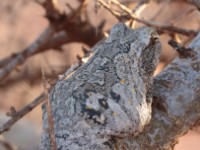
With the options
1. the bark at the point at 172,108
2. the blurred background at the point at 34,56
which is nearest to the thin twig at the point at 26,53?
the blurred background at the point at 34,56

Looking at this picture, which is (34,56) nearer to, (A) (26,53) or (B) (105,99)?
(A) (26,53)

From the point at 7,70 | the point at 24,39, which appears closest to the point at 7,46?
the point at 24,39

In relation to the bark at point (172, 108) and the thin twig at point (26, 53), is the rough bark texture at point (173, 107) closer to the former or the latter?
the bark at point (172, 108)

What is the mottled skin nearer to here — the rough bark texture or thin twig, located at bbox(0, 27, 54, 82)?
the rough bark texture

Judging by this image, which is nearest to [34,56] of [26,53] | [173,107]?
[26,53]

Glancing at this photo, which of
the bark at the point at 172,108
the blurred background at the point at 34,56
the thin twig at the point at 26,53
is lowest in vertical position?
the bark at the point at 172,108
